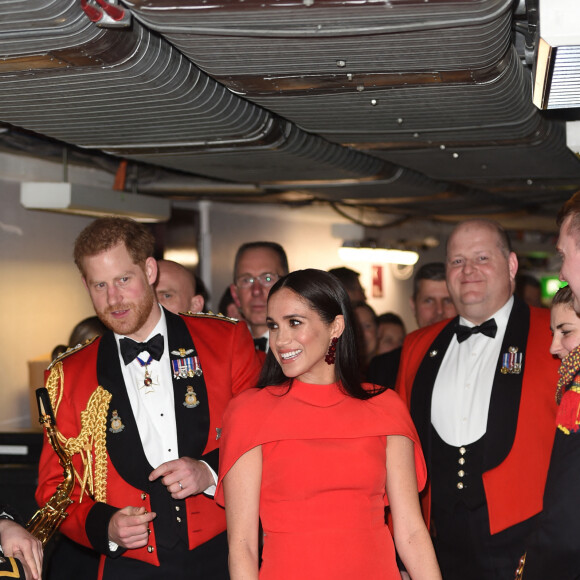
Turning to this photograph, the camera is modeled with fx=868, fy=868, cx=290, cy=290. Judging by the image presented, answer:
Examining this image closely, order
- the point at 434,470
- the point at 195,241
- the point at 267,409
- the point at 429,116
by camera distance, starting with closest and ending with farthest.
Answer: the point at 267,409 < the point at 434,470 < the point at 429,116 < the point at 195,241

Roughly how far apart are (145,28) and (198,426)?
3.97 feet

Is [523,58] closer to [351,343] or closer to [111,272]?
[351,343]

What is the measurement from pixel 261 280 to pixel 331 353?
58.9 inches

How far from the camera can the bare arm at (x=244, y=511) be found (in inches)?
87.9

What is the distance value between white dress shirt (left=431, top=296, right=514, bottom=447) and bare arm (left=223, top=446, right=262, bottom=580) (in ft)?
3.41

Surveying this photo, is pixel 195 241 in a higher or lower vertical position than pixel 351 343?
higher

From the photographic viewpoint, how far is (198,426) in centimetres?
273

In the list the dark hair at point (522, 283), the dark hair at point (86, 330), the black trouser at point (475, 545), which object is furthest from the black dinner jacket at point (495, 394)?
the dark hair at point (522, 283)

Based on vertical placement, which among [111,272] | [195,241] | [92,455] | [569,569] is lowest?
[569,569]

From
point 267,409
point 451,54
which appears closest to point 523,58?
point 451,54

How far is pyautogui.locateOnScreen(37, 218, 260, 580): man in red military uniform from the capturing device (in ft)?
8.67

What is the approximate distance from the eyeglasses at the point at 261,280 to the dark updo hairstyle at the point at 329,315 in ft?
4.66

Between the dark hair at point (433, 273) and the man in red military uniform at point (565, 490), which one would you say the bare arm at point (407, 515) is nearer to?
the man in red military uniform at point (565, 490)

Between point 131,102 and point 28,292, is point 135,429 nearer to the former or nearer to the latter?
point 131,102
